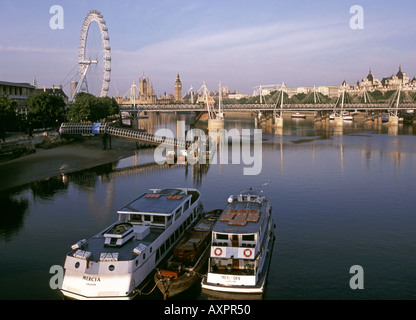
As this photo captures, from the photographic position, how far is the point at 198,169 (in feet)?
236

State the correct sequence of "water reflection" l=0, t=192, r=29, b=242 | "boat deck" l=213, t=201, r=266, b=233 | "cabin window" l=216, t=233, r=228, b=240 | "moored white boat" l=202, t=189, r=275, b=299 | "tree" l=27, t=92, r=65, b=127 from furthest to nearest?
"tree" l=27, t=92, r=65, b=127 < "water reflection" l=0, t=192, r=29, b=242 < "boat deck" l=213, t=201, r=266, b=233 < "cabin window" l=216, t=233, r=228, b=240 < "moored white boat" l=202, t=189, r=275, b=299

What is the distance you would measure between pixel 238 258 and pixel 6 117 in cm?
5960

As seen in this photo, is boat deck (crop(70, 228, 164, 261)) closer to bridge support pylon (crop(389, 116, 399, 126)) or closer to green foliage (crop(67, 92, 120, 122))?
green foliage (crop(67, 92, 120, 122))

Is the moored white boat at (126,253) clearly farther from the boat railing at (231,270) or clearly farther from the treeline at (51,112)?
the treeline at (51,112)

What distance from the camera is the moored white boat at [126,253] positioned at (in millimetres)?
23906

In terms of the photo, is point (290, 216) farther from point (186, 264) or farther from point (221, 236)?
point (186, 264)

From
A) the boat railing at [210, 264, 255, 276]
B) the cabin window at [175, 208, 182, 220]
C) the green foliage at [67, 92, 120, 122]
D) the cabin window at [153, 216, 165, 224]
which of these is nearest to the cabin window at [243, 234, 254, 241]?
the boat railing at [210, 264, 255, 276]

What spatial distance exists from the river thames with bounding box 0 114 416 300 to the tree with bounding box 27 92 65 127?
1142 inches

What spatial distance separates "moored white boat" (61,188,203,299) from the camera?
23.9 meters

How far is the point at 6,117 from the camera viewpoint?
70562mm

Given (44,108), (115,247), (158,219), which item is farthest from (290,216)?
(44,108)
